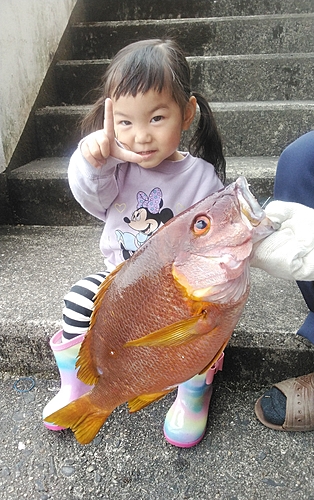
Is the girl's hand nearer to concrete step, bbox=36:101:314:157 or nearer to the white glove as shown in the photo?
the white glove

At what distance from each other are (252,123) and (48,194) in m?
1.23

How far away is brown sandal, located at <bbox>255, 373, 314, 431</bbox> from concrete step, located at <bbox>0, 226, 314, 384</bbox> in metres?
0.08

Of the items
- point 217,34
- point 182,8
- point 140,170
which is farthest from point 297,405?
point 182,8

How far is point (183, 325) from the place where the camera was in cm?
82

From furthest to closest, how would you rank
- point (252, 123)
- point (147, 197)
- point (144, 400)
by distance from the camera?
point (252, 123) < point (147, 197) < point (144, 400)

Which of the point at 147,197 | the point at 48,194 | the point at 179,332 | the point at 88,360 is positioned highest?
the point at 179,332

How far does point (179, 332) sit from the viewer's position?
817mm

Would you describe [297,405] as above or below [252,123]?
below

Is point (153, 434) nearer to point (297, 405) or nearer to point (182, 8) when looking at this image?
point (297, 405)

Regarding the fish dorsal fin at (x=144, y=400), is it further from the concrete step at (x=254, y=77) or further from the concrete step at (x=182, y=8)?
the concrete step at (x=182, y=8)

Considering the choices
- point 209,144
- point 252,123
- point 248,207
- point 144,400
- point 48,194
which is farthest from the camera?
point 252,123

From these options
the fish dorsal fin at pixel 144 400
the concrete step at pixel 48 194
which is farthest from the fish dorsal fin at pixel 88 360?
the concrete step at pixel 48 194

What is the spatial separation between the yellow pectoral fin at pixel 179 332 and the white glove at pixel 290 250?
201 millimetres

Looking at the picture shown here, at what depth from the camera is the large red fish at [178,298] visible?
817mm
